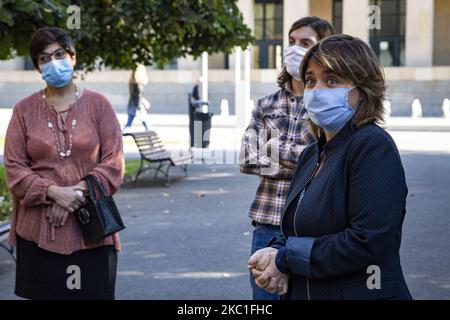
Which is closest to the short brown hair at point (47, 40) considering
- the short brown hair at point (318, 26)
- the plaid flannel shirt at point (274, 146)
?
the plaid flannel shirt at point (274, 146)

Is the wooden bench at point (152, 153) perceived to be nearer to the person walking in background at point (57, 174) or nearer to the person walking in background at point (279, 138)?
the person walking in background at point (57, 174)

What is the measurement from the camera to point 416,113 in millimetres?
40781

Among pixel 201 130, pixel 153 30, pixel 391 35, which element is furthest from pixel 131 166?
pixel 391 35

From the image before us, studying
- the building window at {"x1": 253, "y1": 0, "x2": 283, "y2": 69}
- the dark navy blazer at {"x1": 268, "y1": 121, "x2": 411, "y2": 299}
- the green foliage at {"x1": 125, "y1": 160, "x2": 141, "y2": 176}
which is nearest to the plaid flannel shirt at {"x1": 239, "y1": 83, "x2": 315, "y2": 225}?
the dark navy blazer at {"x1": 268, "y1": 121, "x2": 411, "y2": 299}

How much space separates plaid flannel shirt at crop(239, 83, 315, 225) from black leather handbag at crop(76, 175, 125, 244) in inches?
31.8

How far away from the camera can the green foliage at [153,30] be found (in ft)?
44.9

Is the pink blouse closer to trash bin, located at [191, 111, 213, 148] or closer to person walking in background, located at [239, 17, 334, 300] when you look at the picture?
person walking in background, located at [239, 17, 334, 300]

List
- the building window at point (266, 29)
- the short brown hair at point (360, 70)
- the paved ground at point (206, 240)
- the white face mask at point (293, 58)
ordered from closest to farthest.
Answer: the short brown hair at point (360, 70) < the white face mask at point (293, 58) < the paved ground at point (206, 240) < the building window at point (266, 29)

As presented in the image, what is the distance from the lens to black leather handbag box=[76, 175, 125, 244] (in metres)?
5.05

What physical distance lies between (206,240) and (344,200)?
301 inches

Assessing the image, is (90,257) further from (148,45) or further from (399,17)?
(399,17)

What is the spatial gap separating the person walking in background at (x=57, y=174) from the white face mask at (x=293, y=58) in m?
1.14

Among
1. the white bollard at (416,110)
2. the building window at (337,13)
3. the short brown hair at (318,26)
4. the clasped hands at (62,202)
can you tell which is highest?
the building window at (337,13)
